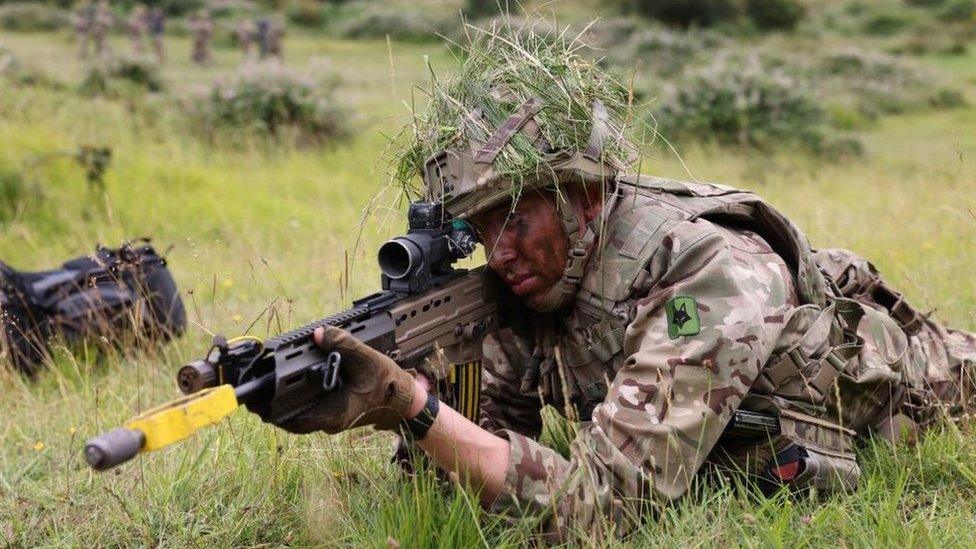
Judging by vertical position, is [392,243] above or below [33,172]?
above

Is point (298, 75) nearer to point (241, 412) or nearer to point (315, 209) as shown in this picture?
point (315, 209)

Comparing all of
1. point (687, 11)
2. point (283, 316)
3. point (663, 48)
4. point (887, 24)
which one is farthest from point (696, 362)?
point (887, 24)

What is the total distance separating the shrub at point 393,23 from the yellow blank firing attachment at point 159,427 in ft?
93.3

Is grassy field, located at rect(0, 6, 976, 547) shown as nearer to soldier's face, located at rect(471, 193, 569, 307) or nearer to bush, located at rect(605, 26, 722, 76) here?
soldier's face, located at rect(471, 193, 569, 307)

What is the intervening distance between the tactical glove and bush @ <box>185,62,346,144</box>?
10.2 metres

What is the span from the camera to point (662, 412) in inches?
113

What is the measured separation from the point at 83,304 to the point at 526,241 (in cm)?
327

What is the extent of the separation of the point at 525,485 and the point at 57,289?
3.67 metres

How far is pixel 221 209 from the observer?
9039mm

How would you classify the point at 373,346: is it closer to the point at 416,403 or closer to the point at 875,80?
the point at 416,403

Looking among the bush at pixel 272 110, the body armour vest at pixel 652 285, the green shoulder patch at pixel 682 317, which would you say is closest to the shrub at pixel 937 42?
the bush at pixel 272 110

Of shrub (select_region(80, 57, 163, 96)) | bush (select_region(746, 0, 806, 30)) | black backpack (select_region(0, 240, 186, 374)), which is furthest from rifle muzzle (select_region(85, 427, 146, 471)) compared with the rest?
bush (select_region(746, 0, 806, 30))

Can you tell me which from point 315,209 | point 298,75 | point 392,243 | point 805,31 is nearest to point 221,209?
point 315,209

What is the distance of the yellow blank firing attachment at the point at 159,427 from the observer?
2018 mm
